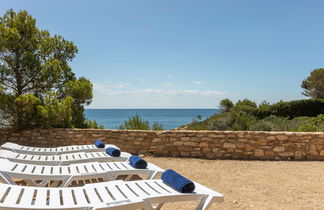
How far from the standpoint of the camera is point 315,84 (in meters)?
25.6

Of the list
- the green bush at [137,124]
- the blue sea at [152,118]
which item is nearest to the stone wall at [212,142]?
the green bush at [137,124]

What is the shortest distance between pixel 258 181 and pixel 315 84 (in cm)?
2576

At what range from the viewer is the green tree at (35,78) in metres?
7.27

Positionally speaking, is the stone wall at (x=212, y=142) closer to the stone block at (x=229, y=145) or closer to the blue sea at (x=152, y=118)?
the stone block at (x=229, y=145)

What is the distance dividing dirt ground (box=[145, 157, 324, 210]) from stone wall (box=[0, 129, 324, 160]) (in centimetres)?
32

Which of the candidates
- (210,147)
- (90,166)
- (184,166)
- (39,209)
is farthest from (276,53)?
(39,209)

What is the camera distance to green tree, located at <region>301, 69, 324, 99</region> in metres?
24.8

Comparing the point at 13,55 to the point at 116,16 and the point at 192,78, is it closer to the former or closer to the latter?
the point at 116,16

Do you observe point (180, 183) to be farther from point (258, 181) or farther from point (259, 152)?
point (259, 152)

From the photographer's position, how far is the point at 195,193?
87.7 inches

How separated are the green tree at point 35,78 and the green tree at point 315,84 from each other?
78.7ft

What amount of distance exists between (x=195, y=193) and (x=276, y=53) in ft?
48.5

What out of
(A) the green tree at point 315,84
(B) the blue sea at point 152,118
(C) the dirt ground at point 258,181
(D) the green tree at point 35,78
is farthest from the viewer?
(B) the blue sea at point 152,118

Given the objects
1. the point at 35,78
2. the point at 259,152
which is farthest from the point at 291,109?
the point at 35,78
